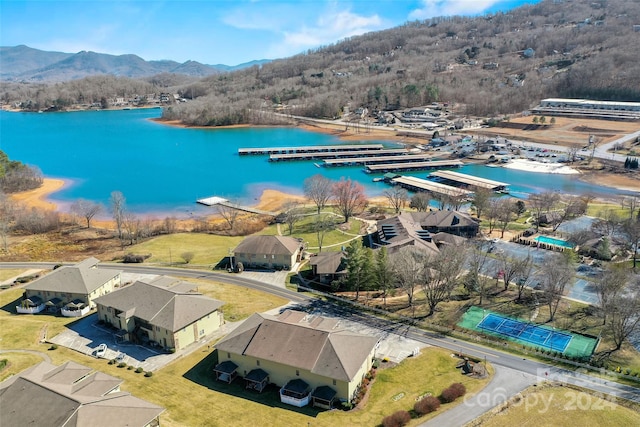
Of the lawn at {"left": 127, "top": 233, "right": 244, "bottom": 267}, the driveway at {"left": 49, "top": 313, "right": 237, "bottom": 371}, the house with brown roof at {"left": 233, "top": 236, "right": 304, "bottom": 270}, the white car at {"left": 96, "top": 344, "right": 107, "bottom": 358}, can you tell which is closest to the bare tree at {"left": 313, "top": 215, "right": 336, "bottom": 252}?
the house with brown roof at {"left": 233, "top": 236, "right": 304, "bottom": 270}

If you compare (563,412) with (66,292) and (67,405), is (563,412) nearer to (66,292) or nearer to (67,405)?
(67,405)

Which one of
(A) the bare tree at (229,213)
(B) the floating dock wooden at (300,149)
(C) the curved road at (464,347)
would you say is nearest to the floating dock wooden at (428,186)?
(B) the floating dock wooden at (300,149)

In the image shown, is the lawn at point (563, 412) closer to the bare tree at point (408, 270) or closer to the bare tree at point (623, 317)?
the bare tree at point (623, 317)

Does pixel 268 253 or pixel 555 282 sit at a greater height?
pixel 555 282

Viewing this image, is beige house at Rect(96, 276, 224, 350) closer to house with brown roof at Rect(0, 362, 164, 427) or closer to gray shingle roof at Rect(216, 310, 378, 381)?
gray shingle roof at Rect(216, 310, 378, 381)

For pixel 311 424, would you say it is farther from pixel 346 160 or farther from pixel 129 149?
pixel 129 149

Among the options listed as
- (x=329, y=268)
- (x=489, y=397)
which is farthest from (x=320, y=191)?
(x=489, y=397)

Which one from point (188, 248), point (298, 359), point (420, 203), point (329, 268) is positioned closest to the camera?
point (298, 359)
